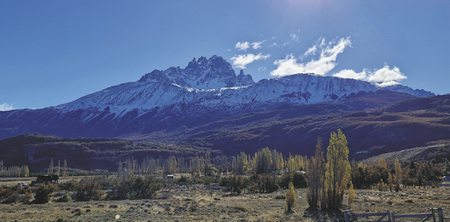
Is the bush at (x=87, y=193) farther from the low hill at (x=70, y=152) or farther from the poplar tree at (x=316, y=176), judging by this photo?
the low hill at (x=70, y=152)

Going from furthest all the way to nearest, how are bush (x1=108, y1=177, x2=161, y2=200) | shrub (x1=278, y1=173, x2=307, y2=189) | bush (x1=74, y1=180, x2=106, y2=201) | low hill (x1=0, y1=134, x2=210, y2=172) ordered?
low hill (x1=0, y1=134, x2=210, y2=172)
shrub (x1=278, y1=173, x2=307, y2=189)
bush (x1=108, y1=177, x2=161, y2=200)
bush (x1=74, y1=180, x2=106, y2=201)

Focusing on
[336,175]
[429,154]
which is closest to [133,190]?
[336,175]

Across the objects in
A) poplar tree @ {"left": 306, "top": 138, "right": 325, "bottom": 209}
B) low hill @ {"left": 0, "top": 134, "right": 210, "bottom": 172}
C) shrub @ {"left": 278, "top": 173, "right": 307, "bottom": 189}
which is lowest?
shrub @ {"left": 278, "top": 173, "right": 307, "bottom": 189}

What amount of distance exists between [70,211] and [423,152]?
4237 inches

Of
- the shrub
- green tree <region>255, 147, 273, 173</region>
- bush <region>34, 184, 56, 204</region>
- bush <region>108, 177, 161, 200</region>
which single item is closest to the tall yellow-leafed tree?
bush <region>108, 177, 161, 200</region>

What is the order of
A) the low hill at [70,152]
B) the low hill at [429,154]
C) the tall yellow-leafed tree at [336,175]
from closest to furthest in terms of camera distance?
the tall yellow-leafed tree at [336,175] < the low hill at [429,154] < the low hill at [70,152]

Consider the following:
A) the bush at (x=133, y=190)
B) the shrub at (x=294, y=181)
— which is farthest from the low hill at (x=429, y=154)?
the bush at (x=133, y=190)

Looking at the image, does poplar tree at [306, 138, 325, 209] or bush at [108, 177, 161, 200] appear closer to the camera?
poplar tree at [306, 138, 325, 209]

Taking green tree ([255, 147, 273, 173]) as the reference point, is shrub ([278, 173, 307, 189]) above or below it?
below

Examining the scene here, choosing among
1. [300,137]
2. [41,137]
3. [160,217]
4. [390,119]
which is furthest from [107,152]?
[390,119]

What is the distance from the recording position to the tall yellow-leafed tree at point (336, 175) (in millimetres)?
25578

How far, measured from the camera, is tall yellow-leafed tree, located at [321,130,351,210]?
25578mm

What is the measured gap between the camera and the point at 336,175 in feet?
84.2

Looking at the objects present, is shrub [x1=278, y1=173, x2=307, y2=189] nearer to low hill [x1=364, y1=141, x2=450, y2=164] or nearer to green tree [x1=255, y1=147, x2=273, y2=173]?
low hill [x1=364, y1=141, x2=450, y2=164]
